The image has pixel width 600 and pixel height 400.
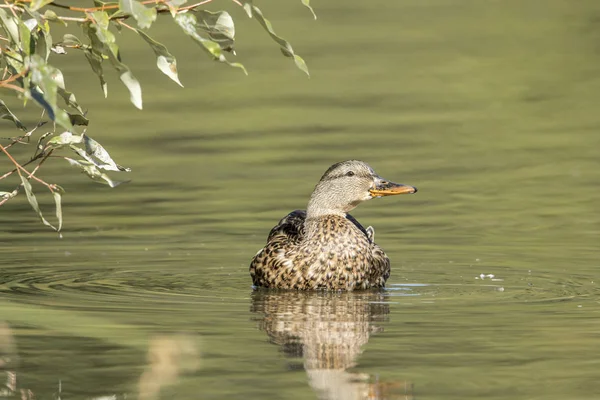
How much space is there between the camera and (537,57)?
2706 centimetres

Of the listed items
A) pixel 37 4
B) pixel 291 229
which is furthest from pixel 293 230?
pixel 37 4

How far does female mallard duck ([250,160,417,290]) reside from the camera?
466 inches

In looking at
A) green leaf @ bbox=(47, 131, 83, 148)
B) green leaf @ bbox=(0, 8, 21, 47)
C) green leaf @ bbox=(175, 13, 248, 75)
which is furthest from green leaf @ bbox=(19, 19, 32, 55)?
green leaf @ bbox=(47, 131, 83, 148)

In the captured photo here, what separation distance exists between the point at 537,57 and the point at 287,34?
15.7 feet

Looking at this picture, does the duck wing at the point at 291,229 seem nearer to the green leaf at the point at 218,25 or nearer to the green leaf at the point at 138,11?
the green leaf at the point at 218,25

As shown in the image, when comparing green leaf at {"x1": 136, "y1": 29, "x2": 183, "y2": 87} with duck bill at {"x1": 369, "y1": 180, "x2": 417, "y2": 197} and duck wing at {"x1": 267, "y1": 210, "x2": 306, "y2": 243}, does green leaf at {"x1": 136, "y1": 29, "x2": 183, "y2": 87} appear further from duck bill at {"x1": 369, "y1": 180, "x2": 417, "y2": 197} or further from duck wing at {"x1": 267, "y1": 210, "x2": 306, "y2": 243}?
duck bill at {"x1": 369, "y1": 180, "x2": 417, "y2": 197}

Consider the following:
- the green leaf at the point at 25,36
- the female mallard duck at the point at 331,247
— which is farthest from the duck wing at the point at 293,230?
the green leaf at the point at 25,36

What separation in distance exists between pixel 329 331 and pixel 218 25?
2.25m

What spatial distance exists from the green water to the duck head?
0.63 m

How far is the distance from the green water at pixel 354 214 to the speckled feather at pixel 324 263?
0.21m

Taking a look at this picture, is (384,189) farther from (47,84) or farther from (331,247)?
(47,84)

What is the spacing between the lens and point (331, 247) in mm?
12016

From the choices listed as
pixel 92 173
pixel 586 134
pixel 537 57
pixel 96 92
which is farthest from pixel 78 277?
pixel 537 57

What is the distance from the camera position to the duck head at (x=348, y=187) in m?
12.5
